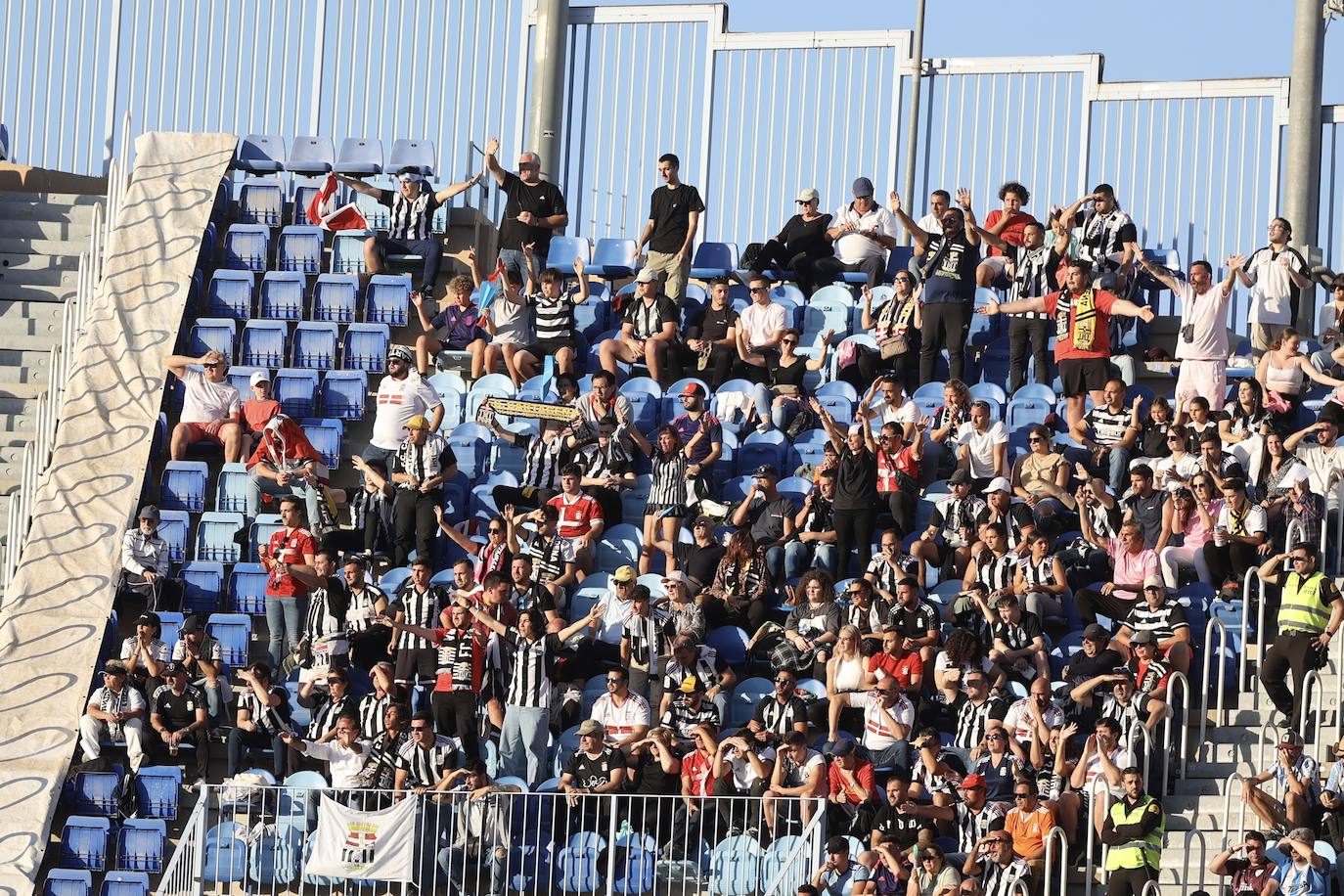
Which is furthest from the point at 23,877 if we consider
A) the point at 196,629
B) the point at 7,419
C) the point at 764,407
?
the point at 764,407

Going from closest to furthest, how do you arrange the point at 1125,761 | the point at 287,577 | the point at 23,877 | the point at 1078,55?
the point at 1125,761 → the point at 23,877 → the point at 287,577 → the point at 1078,55

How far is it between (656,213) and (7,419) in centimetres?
550

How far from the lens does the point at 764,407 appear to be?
2072cm

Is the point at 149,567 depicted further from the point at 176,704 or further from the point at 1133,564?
the point at 1133,564

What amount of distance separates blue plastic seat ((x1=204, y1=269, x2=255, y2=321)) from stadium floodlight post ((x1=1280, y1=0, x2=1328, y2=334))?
29.1 ft

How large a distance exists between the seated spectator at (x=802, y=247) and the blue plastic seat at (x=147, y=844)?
751 centimetres

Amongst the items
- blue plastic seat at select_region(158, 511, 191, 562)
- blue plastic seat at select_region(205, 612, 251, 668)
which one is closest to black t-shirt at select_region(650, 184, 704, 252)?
blue plastic seat at select_region(158, 511, 191, 562)

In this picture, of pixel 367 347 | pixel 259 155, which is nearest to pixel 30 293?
pixel 259 155

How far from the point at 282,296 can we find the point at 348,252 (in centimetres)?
83

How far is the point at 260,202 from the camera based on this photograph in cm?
2361

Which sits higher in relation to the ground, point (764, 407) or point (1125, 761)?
point (764, 407)

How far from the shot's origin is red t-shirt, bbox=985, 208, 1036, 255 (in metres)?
22.4

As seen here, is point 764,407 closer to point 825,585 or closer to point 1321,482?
point 825,585

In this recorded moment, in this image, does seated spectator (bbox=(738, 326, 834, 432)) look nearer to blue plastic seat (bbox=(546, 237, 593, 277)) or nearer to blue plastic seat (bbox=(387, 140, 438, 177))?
blue plastic seat (bbox=(546, 237, 593, 277))
